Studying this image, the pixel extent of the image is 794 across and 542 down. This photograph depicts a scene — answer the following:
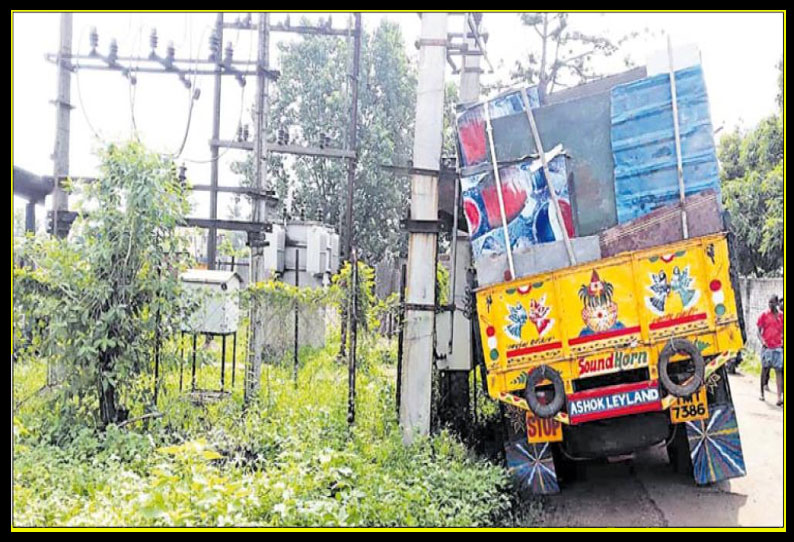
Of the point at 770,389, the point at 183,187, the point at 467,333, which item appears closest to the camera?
the point at 183,187

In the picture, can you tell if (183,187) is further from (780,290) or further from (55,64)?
(780,290)

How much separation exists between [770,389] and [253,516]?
378 inches

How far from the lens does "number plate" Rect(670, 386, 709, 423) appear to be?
5.63 m

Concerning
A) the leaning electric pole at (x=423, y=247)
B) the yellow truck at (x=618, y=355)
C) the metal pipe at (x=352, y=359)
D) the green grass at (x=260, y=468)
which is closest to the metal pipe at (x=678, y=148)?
the yellow truck at (x=618, y=355)

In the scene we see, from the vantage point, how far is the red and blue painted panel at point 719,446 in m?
5.78

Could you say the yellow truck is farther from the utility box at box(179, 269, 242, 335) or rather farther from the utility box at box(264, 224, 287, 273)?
the utility box at box(264, 224, 287, 273)

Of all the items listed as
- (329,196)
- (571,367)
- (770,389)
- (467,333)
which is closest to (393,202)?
(329,196)

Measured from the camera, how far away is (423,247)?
6.49 metres

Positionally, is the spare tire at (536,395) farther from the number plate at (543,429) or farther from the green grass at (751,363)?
the green grass at (751,363)

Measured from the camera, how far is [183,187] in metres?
6.63

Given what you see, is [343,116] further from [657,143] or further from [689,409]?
[689,409]

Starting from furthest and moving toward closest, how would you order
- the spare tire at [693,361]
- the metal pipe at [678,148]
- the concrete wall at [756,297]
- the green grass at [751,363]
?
the concrete wall at [756,297] → the green grass at [751,363] → the metal pipe at [678,148] → the spare tire at [693,361]

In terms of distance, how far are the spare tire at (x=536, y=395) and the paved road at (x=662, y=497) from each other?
32.9 inches

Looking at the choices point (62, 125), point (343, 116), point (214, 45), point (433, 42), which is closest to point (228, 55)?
point (214, 45)
